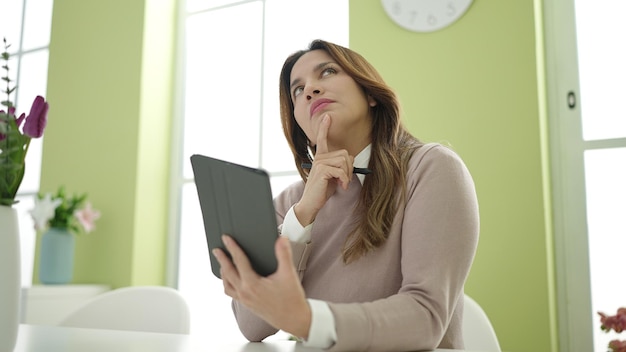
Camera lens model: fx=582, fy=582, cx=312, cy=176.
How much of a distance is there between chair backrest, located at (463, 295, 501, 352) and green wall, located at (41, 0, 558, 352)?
659 mm

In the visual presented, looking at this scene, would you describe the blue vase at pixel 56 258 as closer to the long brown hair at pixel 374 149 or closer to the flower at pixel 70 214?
the flower at pixel 70 214

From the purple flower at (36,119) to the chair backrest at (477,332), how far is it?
45.6 inches

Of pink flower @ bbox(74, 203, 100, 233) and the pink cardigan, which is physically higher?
pink flower @ bbox(74, 203, 100, 233)

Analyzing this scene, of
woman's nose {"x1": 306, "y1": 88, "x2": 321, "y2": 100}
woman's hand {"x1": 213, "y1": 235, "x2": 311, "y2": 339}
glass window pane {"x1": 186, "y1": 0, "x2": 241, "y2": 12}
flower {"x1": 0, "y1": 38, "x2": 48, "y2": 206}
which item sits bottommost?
woman's hand {"x1": 213, "y1": 235, "x2": 311, "y2": 339}

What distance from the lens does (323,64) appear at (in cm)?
145

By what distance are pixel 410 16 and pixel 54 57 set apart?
7.56 feet

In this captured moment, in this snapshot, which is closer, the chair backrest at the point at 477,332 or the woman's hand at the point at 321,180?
the woman's hand at the point at 321,180

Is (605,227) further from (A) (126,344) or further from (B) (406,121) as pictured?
(A) (126,344)

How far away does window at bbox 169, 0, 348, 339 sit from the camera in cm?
310

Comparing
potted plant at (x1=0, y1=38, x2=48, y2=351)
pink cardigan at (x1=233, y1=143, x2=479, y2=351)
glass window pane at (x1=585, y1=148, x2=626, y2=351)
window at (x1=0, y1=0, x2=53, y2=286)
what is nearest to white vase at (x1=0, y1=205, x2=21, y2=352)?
potted plant at (x1=0, y1=38, x2=48, y2=351)

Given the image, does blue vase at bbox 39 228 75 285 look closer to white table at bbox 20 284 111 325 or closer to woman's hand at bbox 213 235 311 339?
white table at bbox 20 284 111 325

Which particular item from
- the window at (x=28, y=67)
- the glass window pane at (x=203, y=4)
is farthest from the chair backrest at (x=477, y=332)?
the window at (x=28, y=67)

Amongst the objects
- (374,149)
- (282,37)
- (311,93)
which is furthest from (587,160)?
(282,37)

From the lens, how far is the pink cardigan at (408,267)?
87cm
